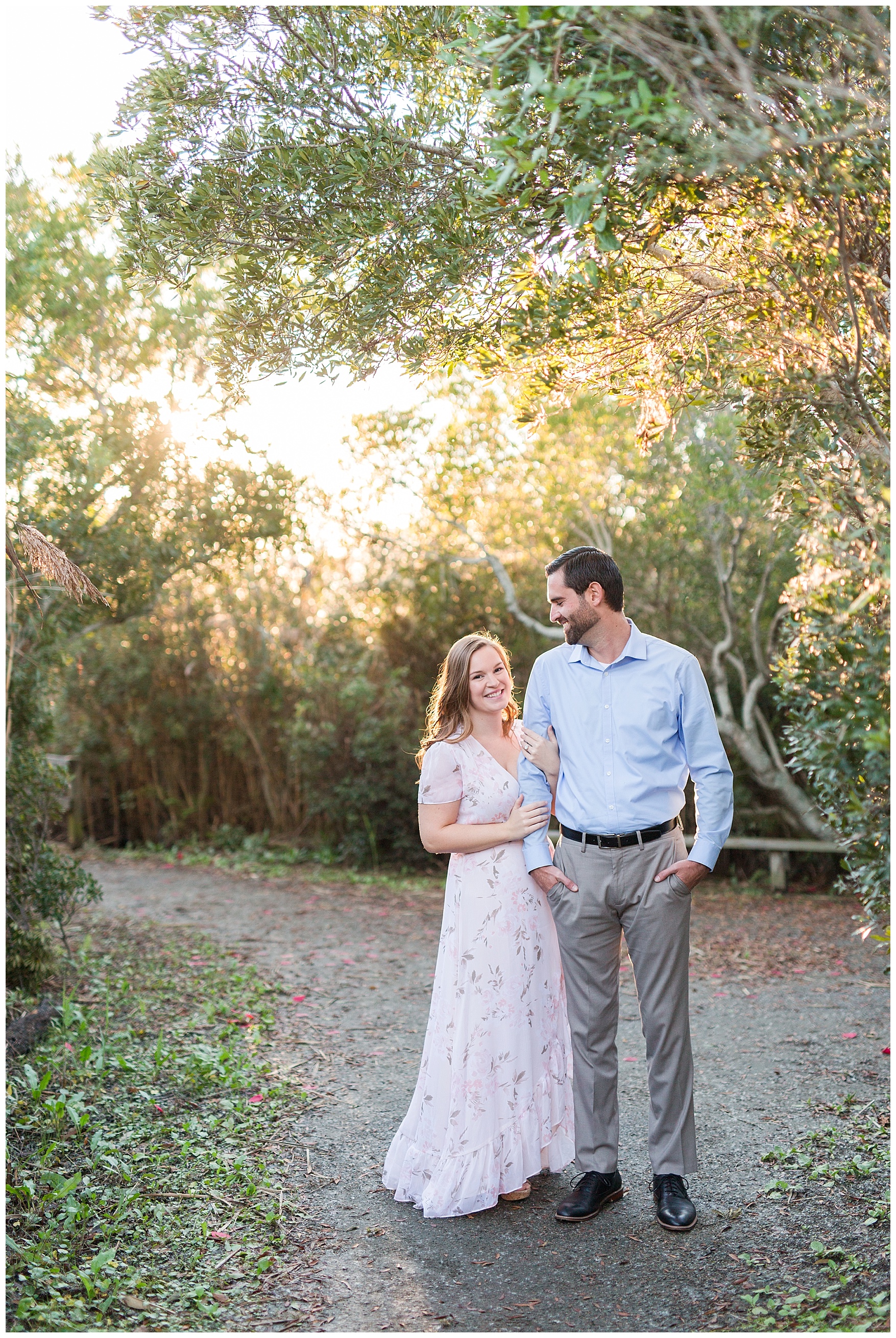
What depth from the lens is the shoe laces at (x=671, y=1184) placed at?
3264 mm

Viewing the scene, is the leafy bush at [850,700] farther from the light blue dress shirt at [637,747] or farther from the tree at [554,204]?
the light blue dress shirt at [637,747]

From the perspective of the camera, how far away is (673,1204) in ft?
10.6

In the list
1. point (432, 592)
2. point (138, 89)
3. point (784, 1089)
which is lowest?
point (784, 1089)

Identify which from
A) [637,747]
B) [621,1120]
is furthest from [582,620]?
[621,1120]

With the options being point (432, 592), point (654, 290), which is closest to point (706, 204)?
point (654, 290)

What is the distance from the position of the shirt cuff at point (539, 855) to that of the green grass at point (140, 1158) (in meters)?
1.41

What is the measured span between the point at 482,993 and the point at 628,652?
1209 millimetres

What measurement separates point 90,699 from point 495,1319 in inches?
433

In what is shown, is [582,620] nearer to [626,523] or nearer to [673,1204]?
[673,1204]

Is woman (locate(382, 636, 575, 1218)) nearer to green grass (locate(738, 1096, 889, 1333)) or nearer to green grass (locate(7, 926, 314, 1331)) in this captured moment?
green grass (locate(7, 926, 314, 1331))

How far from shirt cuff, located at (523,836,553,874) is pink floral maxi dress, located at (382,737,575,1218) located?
6cm

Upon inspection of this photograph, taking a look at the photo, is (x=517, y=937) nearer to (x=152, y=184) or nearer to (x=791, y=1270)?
(x=791, y=1270)

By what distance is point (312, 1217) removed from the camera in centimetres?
340

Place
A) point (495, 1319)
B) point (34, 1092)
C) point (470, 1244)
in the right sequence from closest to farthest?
point (495, 1319) < point (470, 1244) < point (34, 1092)
